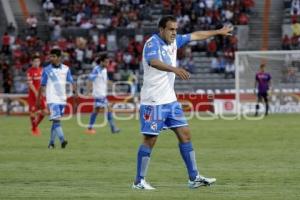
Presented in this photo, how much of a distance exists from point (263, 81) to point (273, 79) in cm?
190

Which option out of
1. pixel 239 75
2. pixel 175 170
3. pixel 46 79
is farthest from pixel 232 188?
pixel 239 75

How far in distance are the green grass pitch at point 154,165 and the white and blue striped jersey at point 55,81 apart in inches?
46.2

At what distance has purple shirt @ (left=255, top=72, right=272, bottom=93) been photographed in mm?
36875

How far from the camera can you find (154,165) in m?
16.6

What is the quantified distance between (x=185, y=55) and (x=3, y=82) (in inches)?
351

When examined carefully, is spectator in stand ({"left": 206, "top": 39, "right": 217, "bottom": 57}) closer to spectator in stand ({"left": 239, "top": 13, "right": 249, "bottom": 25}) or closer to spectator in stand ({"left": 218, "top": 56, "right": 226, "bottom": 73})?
spectator in stand ({"left": 218, "top": 56, "right": 226, "bottom": 73})

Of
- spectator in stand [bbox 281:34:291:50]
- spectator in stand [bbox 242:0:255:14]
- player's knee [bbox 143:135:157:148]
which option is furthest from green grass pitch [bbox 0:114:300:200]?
spectator in stand [bbox 242:0:255:14]

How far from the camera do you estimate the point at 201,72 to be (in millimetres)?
44562

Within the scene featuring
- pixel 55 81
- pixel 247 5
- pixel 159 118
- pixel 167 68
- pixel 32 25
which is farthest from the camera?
pixel 247 5

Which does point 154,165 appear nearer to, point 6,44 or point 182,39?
point 182,39

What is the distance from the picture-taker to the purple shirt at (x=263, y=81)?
121 ft

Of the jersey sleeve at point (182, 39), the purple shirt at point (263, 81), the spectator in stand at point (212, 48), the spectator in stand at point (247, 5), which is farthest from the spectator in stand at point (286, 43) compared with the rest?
the jersey sleeve at point (182, 39)

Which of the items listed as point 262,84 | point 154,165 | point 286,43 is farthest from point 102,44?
point 154,165

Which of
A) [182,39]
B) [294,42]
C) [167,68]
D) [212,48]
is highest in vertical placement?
[182,39]
